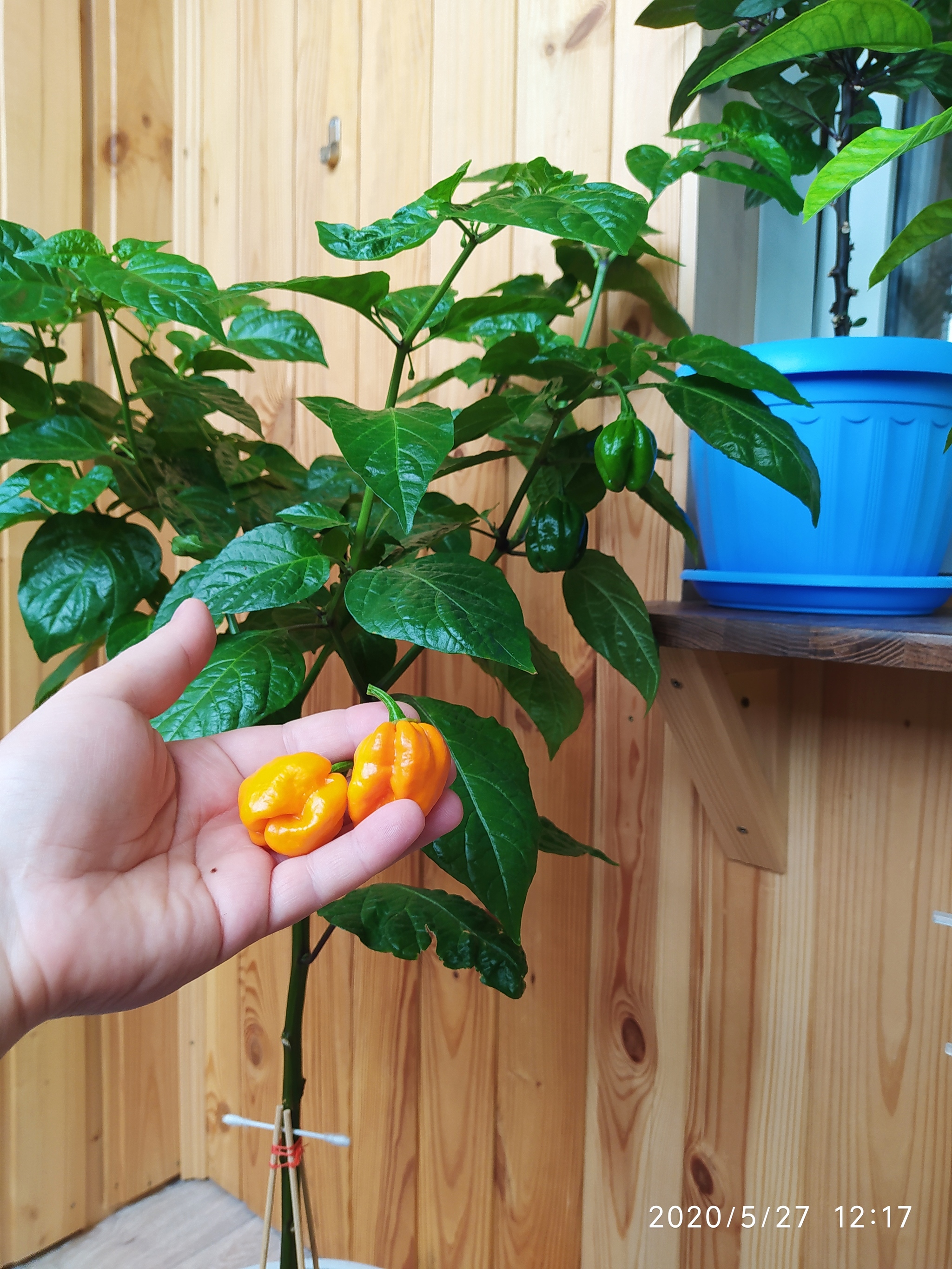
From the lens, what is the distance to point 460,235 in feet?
4.03

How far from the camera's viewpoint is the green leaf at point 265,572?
62cm

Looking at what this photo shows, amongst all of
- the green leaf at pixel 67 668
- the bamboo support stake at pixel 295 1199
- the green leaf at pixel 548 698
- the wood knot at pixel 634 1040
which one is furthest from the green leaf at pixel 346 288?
the wood knot at pixel 634 1040

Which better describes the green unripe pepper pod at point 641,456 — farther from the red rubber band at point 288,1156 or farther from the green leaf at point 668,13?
the red rubber band at point 288,1156

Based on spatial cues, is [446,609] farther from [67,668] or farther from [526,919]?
[526,919]

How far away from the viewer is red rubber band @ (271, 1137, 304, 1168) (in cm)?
81

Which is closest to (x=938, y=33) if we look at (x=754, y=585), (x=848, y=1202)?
(x=754, y=585)

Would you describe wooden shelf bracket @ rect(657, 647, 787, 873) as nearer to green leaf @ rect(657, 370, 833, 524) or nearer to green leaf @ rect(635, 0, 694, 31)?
green leaf @ rect(657, 370, 833, 524)

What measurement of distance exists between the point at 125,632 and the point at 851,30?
28.0 inches

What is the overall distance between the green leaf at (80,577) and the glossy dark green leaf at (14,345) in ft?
0.53

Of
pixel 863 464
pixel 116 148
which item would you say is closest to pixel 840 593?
pixel 863 464

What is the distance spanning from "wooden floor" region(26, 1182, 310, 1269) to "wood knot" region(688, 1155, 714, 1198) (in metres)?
0.73

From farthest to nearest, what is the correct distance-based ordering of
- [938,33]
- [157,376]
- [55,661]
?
[55,661] < [157,376] < [938,33]

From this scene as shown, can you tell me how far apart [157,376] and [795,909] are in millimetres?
881

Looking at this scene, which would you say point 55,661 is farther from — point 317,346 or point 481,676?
point 317,346
